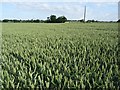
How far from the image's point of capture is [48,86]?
3.67m

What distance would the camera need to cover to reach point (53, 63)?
5.23 m

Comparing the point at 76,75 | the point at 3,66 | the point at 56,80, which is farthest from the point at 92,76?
the point at 3,66

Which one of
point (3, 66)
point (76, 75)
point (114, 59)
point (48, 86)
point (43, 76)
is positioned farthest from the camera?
point (114, 59)

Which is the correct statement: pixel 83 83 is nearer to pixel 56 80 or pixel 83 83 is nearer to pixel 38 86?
pixel 56 80

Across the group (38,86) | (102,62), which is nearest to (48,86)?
(38,86)

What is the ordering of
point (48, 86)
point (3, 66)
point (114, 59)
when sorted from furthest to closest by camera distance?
point (114, 59), point (3, 66), point (48, 86)

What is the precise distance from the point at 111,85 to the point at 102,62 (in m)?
1.67

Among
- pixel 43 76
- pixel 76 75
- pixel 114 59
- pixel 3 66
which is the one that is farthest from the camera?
pixel 114 59

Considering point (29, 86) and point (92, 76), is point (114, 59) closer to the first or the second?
point (92, 76)

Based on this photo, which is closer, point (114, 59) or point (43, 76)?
point (43, 76)

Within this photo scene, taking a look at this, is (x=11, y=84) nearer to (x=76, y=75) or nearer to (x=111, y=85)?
(x=76, y=75)

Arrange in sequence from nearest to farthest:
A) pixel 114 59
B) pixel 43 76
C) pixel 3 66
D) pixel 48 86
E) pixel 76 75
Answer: pixel 48 86
pixel 76 75
pixel 43 76
pixel 3 66
pixel 114 59

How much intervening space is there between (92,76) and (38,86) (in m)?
1.00

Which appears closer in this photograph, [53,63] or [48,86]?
[48,86]
